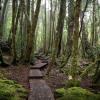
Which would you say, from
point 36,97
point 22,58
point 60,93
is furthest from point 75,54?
point 22,58

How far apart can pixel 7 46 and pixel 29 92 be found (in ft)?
42.5

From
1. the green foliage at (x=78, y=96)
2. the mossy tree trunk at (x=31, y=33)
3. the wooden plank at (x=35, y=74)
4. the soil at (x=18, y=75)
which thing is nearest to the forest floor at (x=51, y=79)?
the soil at (x=18, y=75)

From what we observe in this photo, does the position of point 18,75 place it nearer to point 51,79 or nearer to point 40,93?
point 51,79

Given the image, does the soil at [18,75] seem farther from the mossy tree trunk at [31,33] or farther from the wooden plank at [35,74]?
the mossy tree trunk at [31,33]

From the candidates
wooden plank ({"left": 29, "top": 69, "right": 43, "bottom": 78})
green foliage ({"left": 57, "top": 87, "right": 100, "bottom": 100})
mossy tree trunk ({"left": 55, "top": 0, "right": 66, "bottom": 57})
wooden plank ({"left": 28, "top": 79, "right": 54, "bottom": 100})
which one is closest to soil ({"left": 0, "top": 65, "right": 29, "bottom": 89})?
wooden plank ({"left": 29, "top": 69, "right": 43, "bottom": 78})

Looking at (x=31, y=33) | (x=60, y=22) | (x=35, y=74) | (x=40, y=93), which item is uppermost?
(x=60, y=22)

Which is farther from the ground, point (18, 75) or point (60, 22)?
point (60, 22)

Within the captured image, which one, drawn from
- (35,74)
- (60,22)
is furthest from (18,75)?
(60,22)

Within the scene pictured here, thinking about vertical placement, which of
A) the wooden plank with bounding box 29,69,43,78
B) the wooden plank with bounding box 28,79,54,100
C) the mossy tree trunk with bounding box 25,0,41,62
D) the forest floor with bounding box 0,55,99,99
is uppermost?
the mossy tree trunk with bounding box 25,0,41,62

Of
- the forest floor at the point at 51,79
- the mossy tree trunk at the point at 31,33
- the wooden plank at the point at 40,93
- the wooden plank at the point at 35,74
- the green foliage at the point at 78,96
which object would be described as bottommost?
the forest floor at the point at 51,79

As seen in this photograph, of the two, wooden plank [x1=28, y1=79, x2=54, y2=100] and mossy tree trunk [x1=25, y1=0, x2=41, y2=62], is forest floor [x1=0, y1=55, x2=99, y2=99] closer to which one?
wooden plank [x1=28, y1=79, x2=54, y2=100]

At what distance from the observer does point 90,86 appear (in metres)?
8.45

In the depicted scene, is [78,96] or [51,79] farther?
[51,79]

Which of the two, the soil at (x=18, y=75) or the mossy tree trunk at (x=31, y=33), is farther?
the mossy tree trunk at (x=31, y=33)
